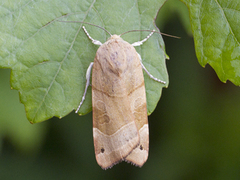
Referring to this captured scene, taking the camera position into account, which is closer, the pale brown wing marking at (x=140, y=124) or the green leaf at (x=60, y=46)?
the green leaf at (x=60, y=46)

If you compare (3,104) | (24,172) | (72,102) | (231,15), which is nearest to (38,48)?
(72,102)

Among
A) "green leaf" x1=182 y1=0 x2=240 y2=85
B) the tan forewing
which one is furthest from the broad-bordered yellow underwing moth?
"green leaf" x1=182 y1=0 x2=240 y2=85

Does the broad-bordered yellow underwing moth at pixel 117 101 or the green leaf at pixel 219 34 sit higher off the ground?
the green leaf at pixel 219 34

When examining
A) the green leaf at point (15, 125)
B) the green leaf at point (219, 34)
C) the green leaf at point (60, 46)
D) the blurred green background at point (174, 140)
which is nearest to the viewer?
the green leaf at point (60, 46)

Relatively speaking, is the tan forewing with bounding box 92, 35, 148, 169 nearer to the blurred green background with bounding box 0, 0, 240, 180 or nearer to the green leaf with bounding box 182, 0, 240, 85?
the green leaf with bounding box 182, 0, 240, 85

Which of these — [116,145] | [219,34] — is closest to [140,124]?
[116,145]

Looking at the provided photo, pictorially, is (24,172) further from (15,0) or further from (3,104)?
(15,0)

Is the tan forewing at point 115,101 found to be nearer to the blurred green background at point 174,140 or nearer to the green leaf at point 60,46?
the green leaf at point 60,46

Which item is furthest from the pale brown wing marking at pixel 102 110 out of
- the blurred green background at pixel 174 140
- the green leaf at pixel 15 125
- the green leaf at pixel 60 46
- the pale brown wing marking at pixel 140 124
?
the green leaf at pixel 15 125
